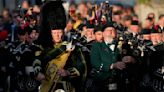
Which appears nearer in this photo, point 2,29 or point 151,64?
point 151,64

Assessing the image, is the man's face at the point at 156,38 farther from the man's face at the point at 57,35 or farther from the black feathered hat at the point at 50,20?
the man's face at the point at 57,35

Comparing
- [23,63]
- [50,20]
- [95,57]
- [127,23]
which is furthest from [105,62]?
[127,23]

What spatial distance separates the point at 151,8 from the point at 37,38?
10.1 meters

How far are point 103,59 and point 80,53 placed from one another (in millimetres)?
529

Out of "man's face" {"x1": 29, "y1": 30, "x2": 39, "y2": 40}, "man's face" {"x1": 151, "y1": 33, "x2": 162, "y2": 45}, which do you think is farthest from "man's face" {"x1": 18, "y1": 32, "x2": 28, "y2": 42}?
"man's face" {"x1": 151, "y1": 33, "x2": 162, "y2": 45}

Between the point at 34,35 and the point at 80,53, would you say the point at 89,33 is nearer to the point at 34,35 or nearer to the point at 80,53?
the point at 34,35

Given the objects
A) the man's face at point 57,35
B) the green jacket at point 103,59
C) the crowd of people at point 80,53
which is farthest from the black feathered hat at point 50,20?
the green jacket at point 103,59

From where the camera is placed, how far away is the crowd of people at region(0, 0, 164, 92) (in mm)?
14367

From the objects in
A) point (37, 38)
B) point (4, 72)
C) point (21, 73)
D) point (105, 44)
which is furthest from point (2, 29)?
point (105, 44)

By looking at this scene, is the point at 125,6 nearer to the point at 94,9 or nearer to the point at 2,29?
the point at 2,29

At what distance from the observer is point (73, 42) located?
1508 cm

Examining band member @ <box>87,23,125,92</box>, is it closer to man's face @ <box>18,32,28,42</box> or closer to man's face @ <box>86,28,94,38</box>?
man's face @ <box>86,28,94,38</box>

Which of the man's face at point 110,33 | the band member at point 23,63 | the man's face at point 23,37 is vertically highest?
the man's face at point 110,33

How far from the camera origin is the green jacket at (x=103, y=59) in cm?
1491
